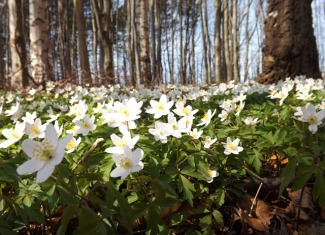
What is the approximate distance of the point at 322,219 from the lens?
1.63m

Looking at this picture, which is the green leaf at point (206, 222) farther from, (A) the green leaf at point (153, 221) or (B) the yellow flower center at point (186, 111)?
(B) the yellow flower center at point (186, 111)

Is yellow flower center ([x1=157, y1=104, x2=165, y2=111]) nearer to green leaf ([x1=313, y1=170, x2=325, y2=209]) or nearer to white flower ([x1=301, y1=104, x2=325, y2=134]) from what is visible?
white flower ([x1=301, y1=104, x2=325, y2=134])

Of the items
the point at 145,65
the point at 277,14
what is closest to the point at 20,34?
the point at 145,65

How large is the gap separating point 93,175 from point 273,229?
0.93 m

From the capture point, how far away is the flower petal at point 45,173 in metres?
0.90

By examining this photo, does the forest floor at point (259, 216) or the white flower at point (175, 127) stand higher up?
the white flower at point (175, 127)

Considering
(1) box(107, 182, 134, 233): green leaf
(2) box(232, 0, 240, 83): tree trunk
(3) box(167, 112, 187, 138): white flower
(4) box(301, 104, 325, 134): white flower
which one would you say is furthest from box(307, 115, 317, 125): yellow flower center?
(2) box(232, 0, 240, 83): tree trunk

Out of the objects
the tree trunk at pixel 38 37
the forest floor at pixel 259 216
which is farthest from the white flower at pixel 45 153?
the tree trunk at pixel 38 37

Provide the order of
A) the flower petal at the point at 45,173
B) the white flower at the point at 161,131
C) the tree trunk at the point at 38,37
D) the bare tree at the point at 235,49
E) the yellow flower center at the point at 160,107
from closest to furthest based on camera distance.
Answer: the flower petal at the point at 45,173 → the white flower at the point at 161,131 → the yellow flower center at the point at 160,107 → the tree trunk at the point at 38,37 → the bare tree at the point at 235,49

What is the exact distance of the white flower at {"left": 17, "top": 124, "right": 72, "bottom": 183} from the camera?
947mm

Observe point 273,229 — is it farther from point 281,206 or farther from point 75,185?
point 75,185

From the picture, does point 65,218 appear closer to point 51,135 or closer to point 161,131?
point 51,135

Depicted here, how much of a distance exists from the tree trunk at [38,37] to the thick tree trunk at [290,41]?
4401 mm

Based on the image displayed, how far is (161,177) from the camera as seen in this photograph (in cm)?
126
